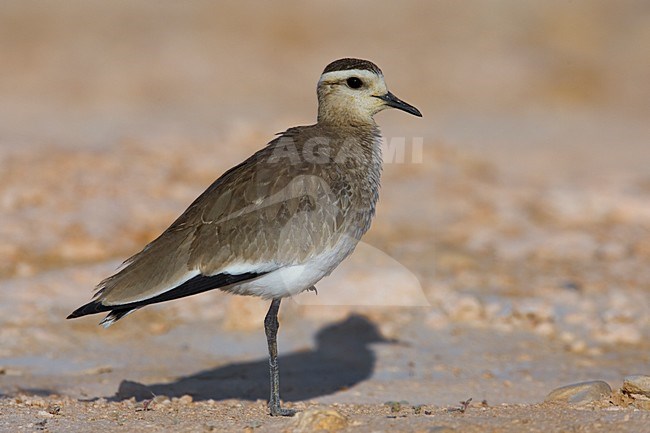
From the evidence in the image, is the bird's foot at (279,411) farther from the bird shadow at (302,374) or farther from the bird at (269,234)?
the bird shadow at (302,374)

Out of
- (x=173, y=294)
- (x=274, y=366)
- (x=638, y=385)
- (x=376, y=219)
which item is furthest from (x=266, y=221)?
(x=376, y=219)

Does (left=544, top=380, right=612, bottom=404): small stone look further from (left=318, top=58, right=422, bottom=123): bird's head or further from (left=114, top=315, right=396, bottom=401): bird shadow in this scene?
(left=318, top=58, right=422, bottom=123): bird's head

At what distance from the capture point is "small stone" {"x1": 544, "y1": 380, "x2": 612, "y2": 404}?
5.80 m

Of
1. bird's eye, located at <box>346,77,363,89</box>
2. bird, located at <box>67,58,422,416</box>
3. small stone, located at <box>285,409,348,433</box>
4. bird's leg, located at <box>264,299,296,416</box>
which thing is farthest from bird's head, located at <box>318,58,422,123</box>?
small stone, located at <box>285,409,348,433</box>

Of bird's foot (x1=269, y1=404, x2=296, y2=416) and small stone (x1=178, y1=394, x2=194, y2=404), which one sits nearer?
bird's foot (x1=269, y1=404, x2=296, y2=416)

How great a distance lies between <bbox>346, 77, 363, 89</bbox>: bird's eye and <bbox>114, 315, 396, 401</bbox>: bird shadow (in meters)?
2.00

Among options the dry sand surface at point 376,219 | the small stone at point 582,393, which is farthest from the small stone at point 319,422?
the small stone at point 582,393

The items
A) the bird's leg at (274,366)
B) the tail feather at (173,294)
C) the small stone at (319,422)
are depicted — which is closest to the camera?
the small stone at (319,422)

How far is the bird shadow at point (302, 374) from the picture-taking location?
687 cm

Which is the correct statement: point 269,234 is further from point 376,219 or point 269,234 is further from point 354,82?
point 376,219

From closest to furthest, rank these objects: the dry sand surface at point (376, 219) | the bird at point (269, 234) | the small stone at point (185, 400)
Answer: the bird at point (269, 234) < the small stone at point (185, 400) < the dry sand surface at point (376, 219)

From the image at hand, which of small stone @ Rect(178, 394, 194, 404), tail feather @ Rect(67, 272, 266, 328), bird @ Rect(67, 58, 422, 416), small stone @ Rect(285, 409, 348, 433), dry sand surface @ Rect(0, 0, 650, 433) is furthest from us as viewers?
dry sand surface @ Rect(0, 0, 650, 433)

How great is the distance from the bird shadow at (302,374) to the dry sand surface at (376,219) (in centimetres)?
2

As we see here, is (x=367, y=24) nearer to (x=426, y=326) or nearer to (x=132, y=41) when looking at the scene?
(x=132, y=41)
